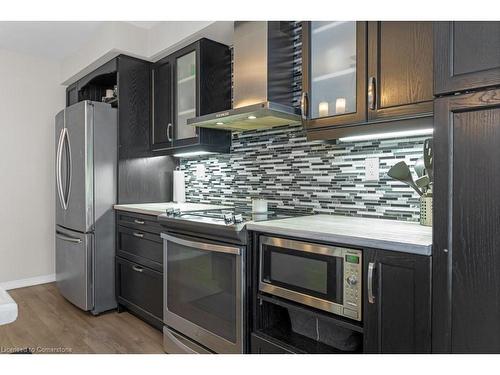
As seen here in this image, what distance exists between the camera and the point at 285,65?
7.11ft

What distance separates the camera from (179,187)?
10.3ft

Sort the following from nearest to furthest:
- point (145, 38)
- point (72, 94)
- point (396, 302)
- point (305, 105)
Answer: point (396, 302) → point (305, 105) → point (145, 38) → point (72, 94)

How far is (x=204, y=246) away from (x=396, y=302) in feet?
3.46

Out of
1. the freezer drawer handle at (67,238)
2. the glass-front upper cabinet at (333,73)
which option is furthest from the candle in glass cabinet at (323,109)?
the freezer drawer handle at (67,238)

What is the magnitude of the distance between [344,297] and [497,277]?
546 millimetres

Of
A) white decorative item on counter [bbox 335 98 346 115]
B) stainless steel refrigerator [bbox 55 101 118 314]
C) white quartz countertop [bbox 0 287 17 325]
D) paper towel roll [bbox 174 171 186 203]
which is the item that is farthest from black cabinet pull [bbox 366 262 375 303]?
stainless steel refrigerator [bbox 55 101 118 314]

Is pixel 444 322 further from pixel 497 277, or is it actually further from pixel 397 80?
pixel 397 80

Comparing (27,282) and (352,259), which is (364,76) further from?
(27,282)

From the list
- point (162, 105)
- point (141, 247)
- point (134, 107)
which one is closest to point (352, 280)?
point (141, 247)

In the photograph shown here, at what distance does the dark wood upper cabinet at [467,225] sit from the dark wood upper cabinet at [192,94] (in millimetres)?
1763

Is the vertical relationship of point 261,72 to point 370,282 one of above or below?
above

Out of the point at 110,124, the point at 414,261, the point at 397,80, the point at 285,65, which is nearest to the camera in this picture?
the point at 414,261

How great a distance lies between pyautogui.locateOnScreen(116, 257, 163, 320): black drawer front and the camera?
2428 millimetres
